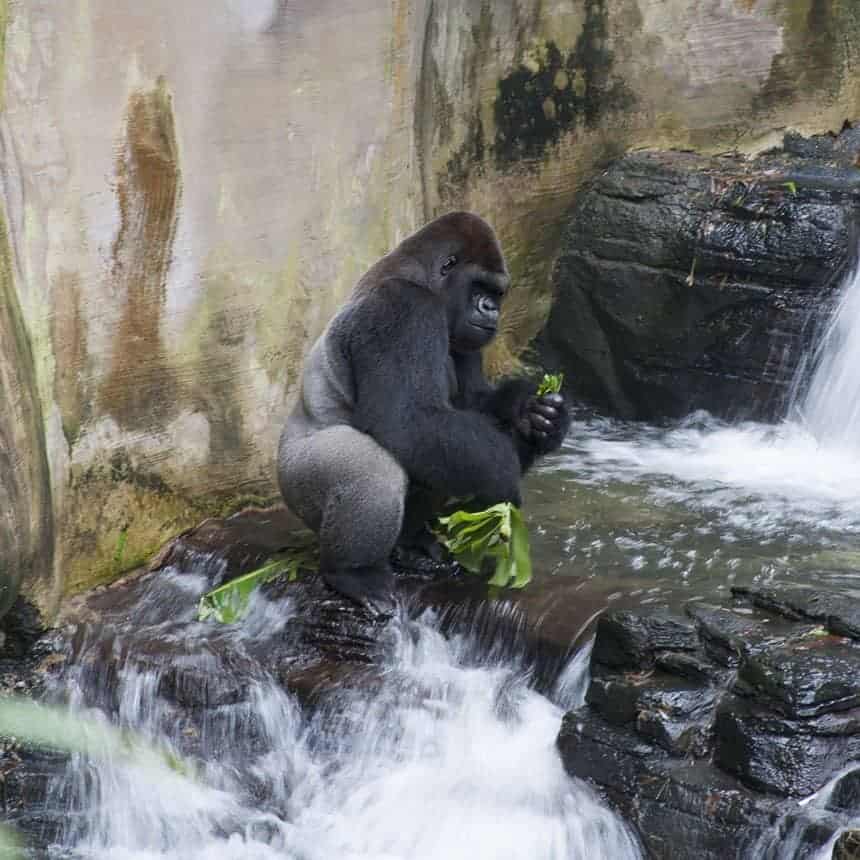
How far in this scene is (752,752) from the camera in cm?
392

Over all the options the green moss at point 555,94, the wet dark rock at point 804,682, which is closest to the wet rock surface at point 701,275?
the green moss at point 555,94

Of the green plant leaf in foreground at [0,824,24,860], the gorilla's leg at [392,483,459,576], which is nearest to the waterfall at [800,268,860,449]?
the gorilla's leg at [392,483,459,576]

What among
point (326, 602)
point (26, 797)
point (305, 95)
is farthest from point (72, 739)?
point (305, 95)

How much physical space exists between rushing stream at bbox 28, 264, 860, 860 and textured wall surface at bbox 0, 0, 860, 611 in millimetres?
551

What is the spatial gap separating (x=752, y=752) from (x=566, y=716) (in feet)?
2.16

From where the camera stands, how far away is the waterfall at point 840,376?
6645mm

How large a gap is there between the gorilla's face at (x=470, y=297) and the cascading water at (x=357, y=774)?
38.9 inches

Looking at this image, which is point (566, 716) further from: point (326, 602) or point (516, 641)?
point (326, 602)

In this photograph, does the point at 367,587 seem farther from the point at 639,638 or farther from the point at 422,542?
the point at 639,638

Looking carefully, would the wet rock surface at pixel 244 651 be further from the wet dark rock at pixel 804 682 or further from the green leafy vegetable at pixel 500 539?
the wet dark rock at pixel 804 682

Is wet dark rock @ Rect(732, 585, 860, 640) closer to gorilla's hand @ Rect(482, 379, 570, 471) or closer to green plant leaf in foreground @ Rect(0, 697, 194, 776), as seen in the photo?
gorilla's hand @ Rect(482, 379, 570, 471)

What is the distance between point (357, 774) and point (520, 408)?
4.34 feet

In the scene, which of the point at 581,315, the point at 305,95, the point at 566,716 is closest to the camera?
the point at 566,716

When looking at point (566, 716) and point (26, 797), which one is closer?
point (566, 716)
